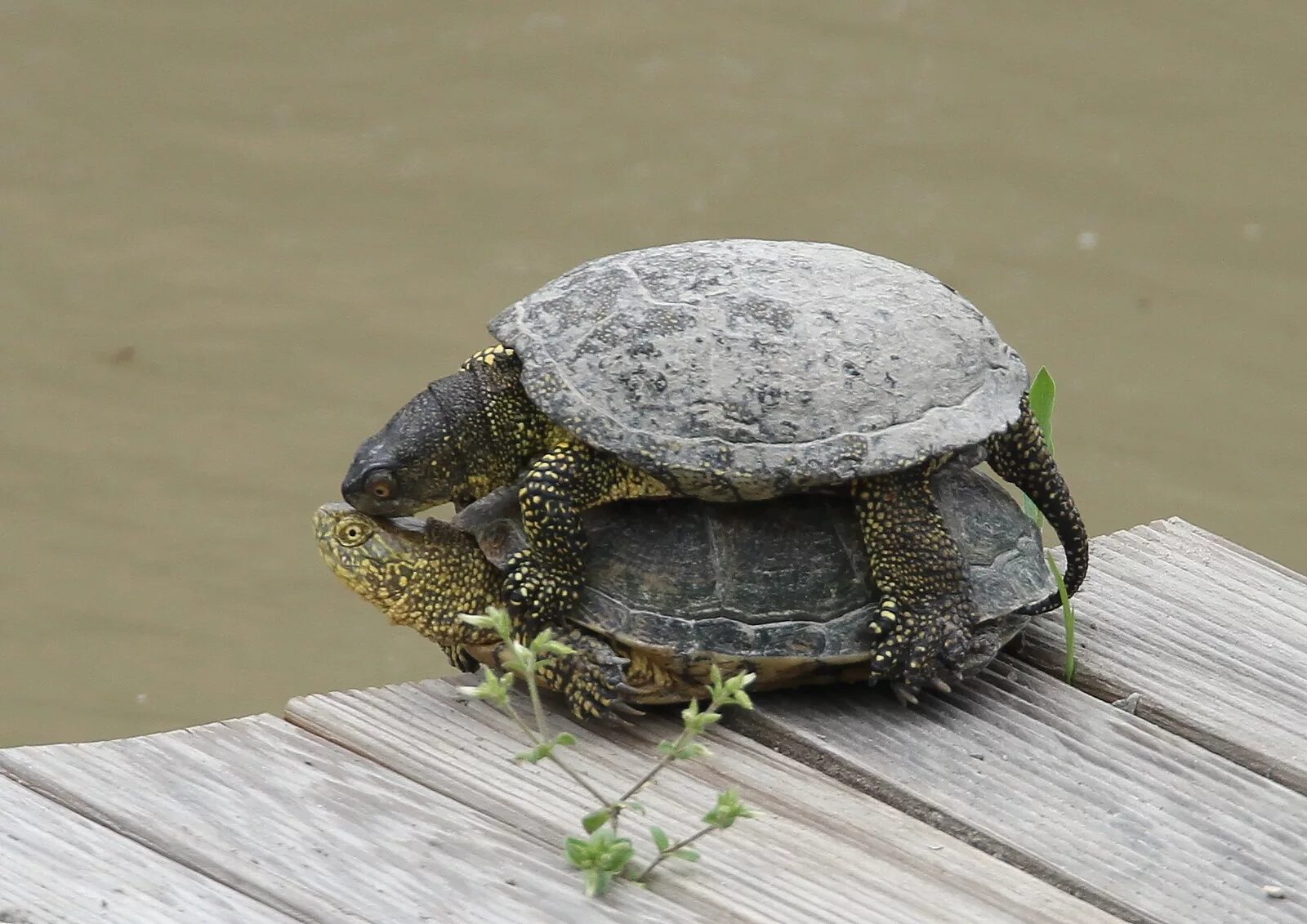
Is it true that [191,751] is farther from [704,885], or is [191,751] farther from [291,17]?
[291,17]

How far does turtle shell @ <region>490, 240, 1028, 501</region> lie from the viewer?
2174 mm

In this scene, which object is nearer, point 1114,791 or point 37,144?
point 1114,791

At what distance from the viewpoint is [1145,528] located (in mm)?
2900

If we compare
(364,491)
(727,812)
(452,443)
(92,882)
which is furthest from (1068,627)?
(92,882)

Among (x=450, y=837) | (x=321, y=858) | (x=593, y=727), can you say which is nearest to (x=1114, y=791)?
(x=593, y=727)

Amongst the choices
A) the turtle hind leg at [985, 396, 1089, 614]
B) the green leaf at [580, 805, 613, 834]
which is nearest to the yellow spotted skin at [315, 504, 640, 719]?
the green leaf at [580, 805, 613, 834]

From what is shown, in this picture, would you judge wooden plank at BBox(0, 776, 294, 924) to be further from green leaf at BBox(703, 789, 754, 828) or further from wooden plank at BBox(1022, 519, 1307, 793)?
wooden plank at BBox(1022, 519, 1307, 793)

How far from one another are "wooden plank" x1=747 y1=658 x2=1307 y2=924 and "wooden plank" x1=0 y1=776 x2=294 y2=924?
2.56 feet

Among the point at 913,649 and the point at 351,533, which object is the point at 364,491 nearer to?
the point at 351,533

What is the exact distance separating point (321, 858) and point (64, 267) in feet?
19.7

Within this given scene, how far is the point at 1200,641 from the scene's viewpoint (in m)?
2.52

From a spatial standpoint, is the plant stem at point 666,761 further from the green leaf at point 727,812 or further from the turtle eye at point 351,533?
the turtle eye at point 351,533

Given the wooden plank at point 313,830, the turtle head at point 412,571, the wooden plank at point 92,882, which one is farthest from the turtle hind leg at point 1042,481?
the wooden plank at point 92,882

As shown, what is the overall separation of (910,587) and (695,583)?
A: 0.29m
